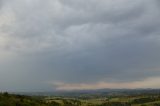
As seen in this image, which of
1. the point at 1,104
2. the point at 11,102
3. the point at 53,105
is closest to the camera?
the point at 1,104

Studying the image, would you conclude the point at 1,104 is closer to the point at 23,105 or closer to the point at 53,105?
the point at 23,105

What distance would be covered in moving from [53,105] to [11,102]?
40414mm

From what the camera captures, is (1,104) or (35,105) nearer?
(1,104)

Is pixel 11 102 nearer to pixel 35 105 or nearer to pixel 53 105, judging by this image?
pixel 35 105

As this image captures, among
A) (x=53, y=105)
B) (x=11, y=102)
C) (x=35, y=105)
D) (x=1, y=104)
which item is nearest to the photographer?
(x=1, y=104)

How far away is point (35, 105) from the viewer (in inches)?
4756

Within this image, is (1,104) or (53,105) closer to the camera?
(1,104)

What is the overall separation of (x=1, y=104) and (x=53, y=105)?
4773cm

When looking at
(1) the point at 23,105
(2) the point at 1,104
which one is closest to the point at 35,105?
(1) the point at 23,105

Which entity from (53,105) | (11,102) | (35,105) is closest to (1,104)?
(11,102)

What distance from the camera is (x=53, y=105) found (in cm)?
14562

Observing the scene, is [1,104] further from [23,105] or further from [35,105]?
[35,105]

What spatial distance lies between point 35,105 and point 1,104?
22339mm

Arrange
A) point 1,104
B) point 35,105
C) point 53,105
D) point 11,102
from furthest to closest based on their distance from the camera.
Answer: point 53,105 < point 35,105 < point 11,102 < point 1,104
